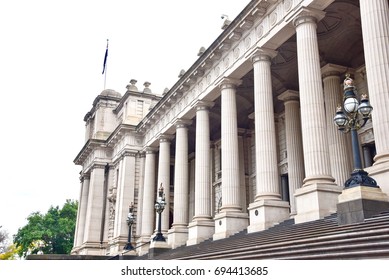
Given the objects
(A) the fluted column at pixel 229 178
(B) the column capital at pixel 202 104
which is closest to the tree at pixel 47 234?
(B) the column capital at pixel 202 104

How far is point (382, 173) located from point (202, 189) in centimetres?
1432

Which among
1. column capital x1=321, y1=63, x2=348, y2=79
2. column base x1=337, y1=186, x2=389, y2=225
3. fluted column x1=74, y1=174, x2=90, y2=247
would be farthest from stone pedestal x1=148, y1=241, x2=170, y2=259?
fluted column x1=74, y1=174, x2=90, y2=247

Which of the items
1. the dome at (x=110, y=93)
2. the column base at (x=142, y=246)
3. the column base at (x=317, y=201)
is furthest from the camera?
the dome at (x=110, y=93)

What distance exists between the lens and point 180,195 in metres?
29.4

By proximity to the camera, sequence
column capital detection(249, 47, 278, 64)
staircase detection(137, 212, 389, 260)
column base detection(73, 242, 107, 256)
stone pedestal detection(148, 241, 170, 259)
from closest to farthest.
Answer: staircase detection(137, 212, 389, 260)
column capital detection(249, 47, 278, 64)
stone pedestal detection(148, 241, 170, 259)
column base detection(73, 242, 107, 256)

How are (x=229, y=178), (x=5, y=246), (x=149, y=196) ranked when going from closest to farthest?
1. (x=229, y=178)
2. (x=149, y=196)
3. (x=5, y=246)

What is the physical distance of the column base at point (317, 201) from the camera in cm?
1540

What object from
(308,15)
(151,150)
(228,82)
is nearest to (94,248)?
(151,150)

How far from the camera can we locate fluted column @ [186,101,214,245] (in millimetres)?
25044

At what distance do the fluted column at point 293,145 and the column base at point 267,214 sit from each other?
7.05m

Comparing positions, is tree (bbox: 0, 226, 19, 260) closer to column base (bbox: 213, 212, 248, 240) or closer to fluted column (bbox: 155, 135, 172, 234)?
fluted column (bbox: 155, 135, 172, 234)

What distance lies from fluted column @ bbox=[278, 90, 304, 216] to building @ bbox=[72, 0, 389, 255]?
0.22 feet

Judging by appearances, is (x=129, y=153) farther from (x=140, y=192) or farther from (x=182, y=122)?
(x=182, y=122)

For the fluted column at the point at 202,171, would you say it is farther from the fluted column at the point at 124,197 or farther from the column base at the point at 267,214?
the fluted column at the point at 124,197
